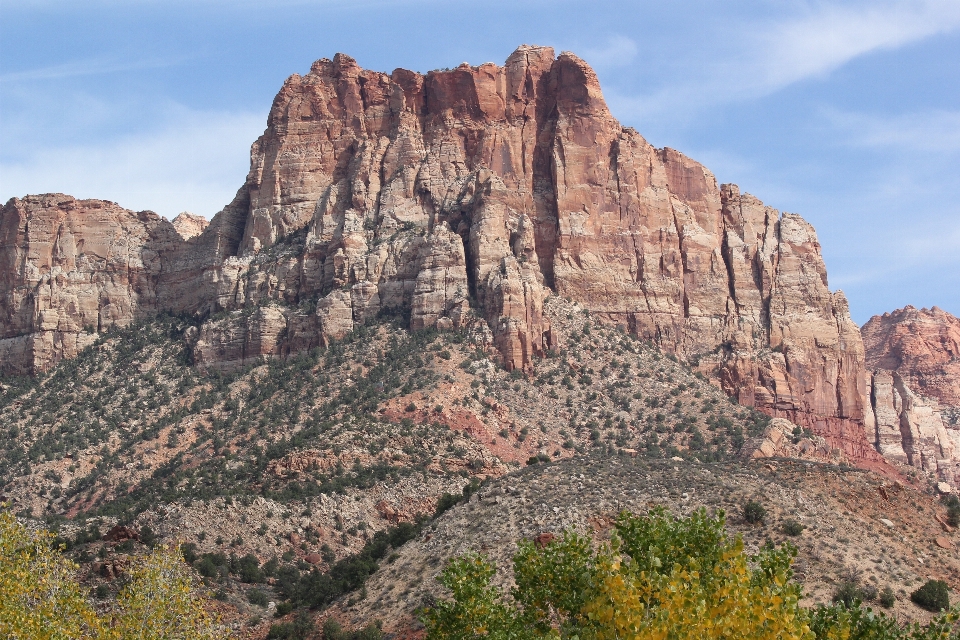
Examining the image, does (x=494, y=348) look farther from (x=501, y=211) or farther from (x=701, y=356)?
(x=701, y=356)

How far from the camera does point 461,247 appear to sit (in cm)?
10662

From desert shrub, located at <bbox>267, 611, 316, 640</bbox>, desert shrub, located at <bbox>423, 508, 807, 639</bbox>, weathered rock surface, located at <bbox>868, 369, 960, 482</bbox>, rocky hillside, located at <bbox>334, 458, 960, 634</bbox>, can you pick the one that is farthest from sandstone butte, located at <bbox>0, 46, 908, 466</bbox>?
desert shrub, located at <bbox>423, 508, 807, 639</bbox>

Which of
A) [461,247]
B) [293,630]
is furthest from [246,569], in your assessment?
[461,247]

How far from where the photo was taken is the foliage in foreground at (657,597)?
26.5m

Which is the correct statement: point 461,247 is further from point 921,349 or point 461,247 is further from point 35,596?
point 921,349

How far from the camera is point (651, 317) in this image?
378 ft

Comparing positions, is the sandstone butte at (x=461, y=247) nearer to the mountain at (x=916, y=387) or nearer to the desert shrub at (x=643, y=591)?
the mountain at (x=916, y=387)

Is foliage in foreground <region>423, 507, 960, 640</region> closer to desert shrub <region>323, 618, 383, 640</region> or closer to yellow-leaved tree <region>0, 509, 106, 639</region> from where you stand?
yellow-leaved tree <region>0, 509, 106, 639</region>

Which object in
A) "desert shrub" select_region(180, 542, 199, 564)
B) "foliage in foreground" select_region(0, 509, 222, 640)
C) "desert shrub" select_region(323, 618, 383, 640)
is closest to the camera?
"foliage in foreground" select_region(0, 509, 222, 640)

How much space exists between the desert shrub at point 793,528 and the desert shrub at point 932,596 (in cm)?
583

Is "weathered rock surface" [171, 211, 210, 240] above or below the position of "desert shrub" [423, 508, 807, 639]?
above

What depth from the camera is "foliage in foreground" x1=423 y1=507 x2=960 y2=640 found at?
26.5 metres

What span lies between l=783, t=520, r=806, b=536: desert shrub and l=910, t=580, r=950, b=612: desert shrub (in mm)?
5835

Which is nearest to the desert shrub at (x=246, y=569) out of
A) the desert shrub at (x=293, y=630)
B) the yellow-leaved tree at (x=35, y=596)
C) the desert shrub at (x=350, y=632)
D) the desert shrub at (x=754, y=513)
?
the desert shrub at (x=293, y=630)
